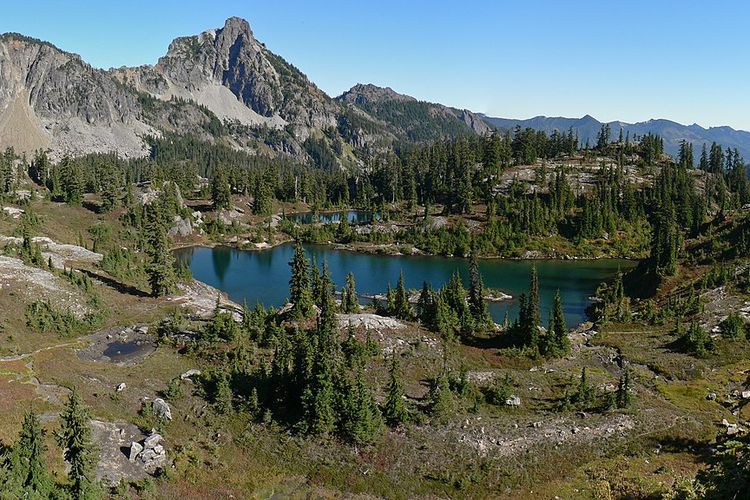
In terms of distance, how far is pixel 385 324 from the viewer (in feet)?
241

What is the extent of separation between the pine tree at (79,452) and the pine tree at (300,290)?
145 ft

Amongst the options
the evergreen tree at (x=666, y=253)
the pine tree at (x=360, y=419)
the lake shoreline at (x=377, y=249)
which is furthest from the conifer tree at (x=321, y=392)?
the lake shoreline at (x=377, y=249)

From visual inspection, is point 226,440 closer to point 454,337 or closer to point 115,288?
point 454,337

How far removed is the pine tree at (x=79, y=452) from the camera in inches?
1308

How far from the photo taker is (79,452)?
3347 cm

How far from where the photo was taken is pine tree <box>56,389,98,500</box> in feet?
109

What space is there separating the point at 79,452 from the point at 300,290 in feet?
154

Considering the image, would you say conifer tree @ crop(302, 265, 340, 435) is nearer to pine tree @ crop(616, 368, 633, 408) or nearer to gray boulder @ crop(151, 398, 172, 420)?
gray boulder @ crop(151, 398, 172, 420)

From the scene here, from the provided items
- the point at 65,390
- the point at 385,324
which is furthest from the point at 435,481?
the point at 65,390

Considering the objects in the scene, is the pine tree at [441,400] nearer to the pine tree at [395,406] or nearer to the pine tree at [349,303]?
the pine tree at [395,406]

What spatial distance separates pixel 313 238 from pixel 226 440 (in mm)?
137322

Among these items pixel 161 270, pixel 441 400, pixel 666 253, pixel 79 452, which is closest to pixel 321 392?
pixel 441 400

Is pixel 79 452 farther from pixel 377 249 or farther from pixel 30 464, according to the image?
pixel 377 249

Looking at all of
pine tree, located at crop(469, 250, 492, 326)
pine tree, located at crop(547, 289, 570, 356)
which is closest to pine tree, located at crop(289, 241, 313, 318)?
pine tree, located at crop(469, 250, 492, 326)
